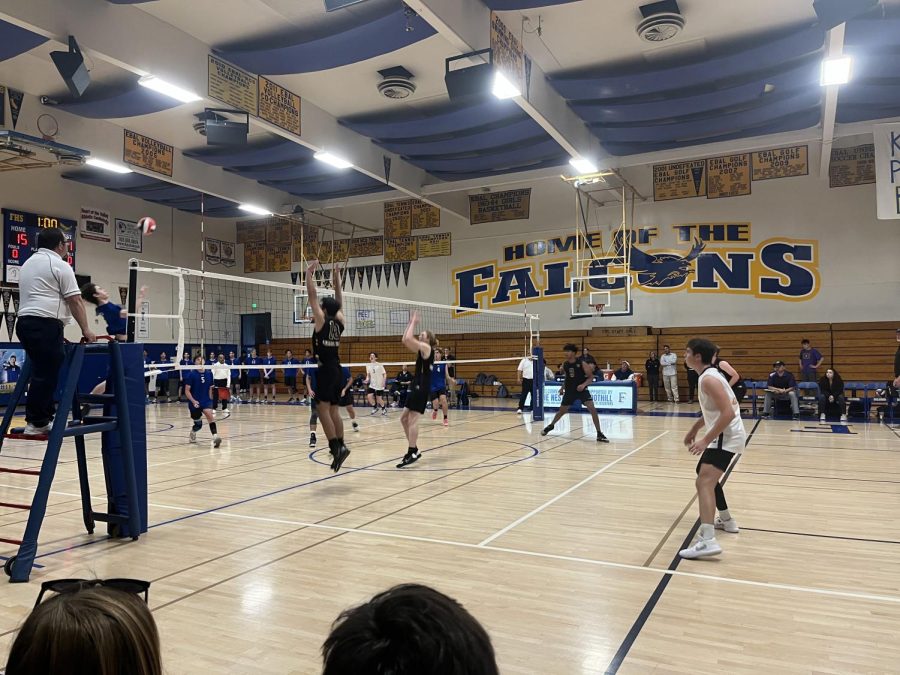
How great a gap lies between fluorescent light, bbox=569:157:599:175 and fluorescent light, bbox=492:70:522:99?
4.49 meters

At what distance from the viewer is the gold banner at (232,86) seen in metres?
10.9

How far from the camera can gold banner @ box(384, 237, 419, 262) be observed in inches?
898

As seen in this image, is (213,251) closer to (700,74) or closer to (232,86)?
(232,86)

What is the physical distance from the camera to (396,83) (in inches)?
496

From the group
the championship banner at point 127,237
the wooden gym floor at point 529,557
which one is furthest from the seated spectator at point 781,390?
the championship banner at point 127,237

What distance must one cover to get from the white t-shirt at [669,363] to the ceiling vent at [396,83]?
406 inches

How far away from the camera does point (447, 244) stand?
73.0 ft

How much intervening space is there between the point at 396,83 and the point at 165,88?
14.4 ft

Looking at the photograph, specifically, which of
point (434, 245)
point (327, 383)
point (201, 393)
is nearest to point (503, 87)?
point (327, 383)

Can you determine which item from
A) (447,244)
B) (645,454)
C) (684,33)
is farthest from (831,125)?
(447,244)

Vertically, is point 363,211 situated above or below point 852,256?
above

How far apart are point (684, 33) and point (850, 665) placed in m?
11.0

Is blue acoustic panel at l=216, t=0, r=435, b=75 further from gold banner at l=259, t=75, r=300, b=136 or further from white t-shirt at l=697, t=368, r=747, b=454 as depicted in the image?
white t-shirt at l=697, t=368, r=747, b=454

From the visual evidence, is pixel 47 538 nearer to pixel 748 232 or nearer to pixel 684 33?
pixel 684 33
